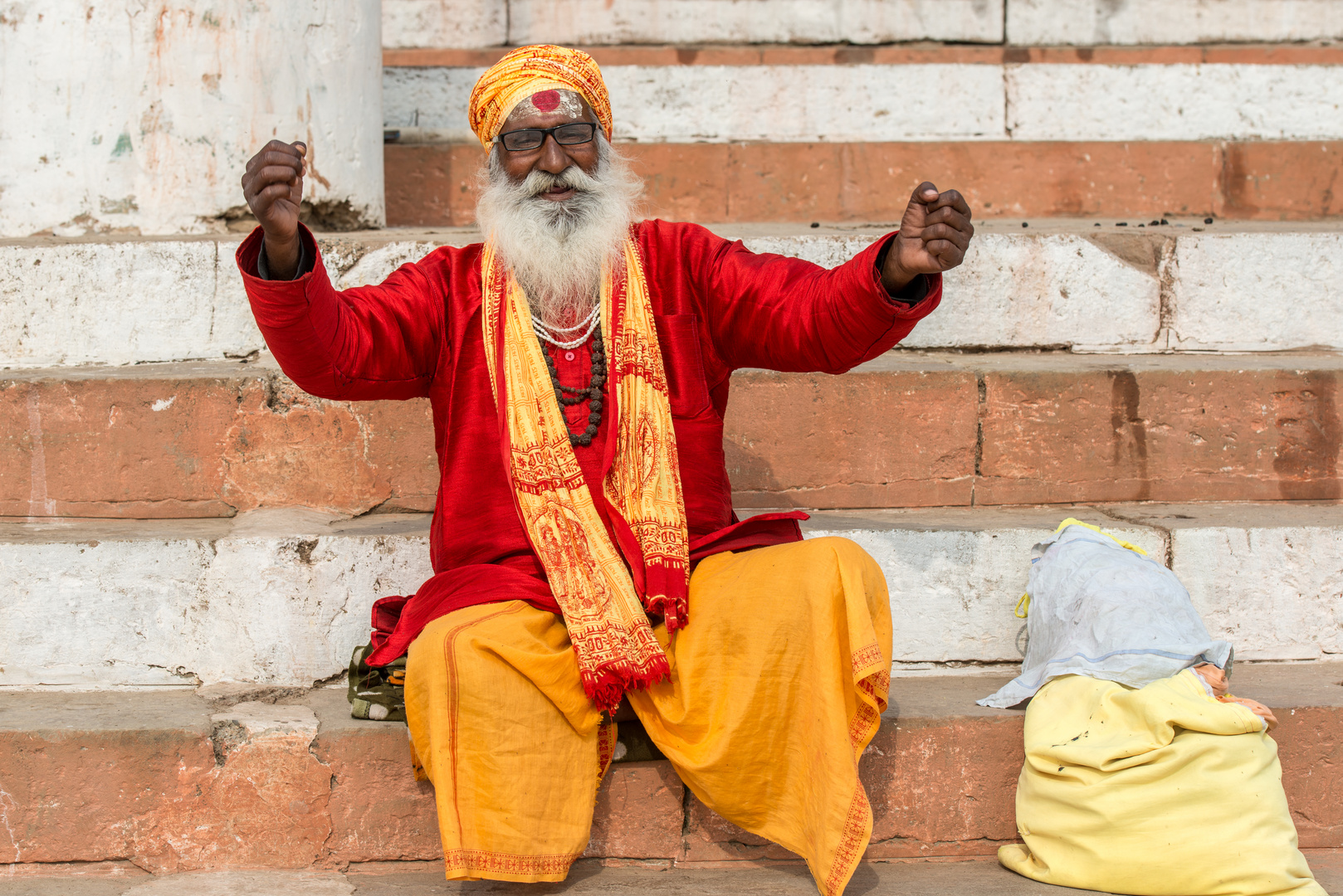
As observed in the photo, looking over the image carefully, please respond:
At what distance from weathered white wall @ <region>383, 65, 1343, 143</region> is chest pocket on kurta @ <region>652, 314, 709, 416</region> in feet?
8.67

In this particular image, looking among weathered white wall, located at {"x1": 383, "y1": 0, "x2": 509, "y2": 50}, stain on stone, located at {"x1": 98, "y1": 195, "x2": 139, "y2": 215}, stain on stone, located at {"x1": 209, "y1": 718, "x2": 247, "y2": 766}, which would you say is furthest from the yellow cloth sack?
weathered white wall, located at {"x1": 383, "y1": 0, "x2": 509, "y2": 50}

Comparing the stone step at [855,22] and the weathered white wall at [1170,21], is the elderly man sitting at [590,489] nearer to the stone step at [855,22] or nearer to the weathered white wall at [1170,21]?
the stone step at [855,22]

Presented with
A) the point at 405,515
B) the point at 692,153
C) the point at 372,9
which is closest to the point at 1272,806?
the point at 405,515

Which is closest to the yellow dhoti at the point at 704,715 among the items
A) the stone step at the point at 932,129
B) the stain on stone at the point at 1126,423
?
the stain on stone at the point at 1126,423

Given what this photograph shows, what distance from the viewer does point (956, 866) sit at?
2.71 m

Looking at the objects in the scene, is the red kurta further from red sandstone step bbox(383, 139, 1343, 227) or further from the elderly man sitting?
red sandstone step bbox(383, 139, 1343, 227)

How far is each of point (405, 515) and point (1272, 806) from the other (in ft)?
A: 7.56

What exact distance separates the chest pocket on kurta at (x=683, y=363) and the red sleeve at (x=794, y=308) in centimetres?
7

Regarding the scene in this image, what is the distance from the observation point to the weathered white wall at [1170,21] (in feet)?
19.0

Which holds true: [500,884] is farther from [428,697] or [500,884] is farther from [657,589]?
[657,589]

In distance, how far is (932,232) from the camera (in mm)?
2303

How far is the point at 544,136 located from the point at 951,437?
1.52 metres

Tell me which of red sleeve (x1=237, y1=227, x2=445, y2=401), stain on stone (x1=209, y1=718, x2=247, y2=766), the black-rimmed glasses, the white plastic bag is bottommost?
stain on stone (x1=209, y1=718, x2=247, y2=766)

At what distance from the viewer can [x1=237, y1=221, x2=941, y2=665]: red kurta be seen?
2580mm
